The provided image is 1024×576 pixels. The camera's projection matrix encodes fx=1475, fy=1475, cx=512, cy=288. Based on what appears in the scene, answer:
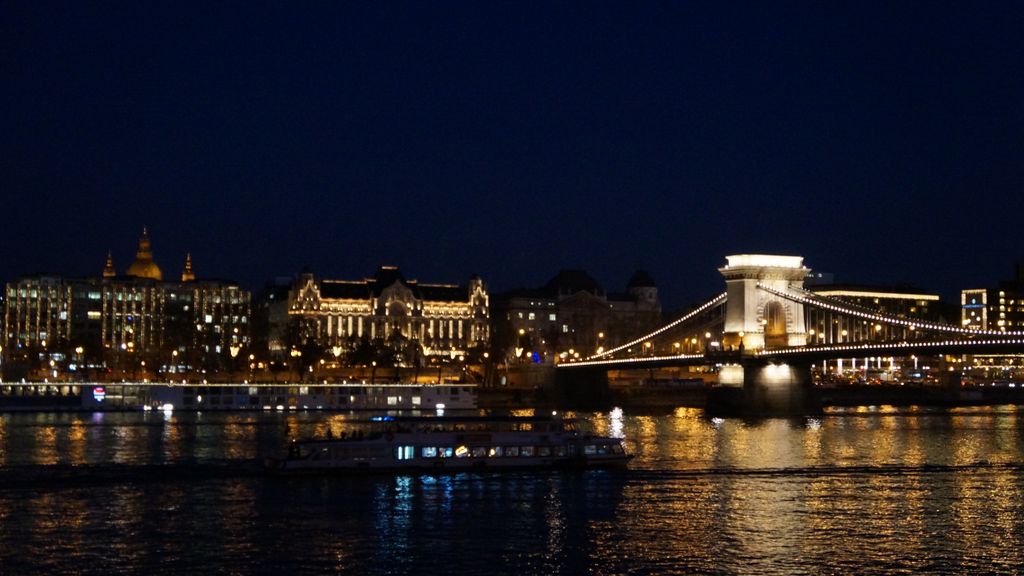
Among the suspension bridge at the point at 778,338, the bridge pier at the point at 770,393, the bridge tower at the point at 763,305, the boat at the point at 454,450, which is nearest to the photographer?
the boat at the point at 454,450

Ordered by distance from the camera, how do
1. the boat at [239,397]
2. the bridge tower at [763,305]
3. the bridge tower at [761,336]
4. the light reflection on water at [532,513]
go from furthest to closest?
the boat at [239,397] < the bridge tower at [763,305] < the bridge tower at [761,336] < the light reflection on water at [532,513]

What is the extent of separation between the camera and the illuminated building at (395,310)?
174125mm

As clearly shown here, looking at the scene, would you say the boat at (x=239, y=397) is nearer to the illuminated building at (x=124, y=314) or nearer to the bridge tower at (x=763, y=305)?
the bridge tower at (x=763, y=305)

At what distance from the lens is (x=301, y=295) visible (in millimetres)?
174000

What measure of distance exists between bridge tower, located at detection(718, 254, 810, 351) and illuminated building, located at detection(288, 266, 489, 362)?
74192mm

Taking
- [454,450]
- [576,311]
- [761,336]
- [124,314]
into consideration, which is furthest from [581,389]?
[124,314]

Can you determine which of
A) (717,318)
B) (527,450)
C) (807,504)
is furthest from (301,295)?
(807,504)

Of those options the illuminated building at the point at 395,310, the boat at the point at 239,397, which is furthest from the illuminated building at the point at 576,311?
the boat at the point at 239,397

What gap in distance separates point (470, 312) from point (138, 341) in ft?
131

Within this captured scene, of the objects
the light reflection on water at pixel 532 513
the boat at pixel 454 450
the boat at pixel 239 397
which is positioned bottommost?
the light reflection on water at pixel 532 513

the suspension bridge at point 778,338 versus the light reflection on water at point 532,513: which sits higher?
the suspension bridge at point 778,338

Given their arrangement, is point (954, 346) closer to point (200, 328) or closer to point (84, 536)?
point (84, 536)

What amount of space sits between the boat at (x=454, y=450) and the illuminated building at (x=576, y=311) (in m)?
116

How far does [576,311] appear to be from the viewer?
187250 mm
